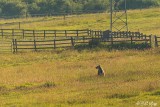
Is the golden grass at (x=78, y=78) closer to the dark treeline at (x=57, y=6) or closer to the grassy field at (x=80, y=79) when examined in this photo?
the grassy field at (x=80, y=79)

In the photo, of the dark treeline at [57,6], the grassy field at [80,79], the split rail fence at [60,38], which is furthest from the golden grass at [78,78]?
the dark treeline at [57,6]

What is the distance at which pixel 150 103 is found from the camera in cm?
1562

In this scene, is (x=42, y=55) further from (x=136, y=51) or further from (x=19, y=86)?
(x=19, y=86)

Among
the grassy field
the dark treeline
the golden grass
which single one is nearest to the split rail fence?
the grassy field

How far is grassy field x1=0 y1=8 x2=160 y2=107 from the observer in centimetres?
1727

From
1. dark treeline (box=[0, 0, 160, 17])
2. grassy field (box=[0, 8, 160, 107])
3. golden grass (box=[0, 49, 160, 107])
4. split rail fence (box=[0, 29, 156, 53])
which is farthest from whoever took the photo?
dark treeline (box=[0, 0, 160, 17])

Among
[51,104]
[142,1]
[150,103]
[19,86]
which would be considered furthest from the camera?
[142,1]

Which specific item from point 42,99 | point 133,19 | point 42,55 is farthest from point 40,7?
point 42,99

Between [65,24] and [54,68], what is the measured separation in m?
53.6

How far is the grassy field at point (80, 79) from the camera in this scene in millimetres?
17266

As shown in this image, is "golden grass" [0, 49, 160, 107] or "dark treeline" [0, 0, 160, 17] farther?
"dark treeline" [0, 0, 160, 17]

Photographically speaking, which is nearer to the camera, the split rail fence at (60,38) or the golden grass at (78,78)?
the golden grass at (78,78)

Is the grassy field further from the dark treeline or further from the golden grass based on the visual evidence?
the dark treeline

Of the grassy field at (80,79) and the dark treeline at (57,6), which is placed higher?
the dark treeline at (57,6)
